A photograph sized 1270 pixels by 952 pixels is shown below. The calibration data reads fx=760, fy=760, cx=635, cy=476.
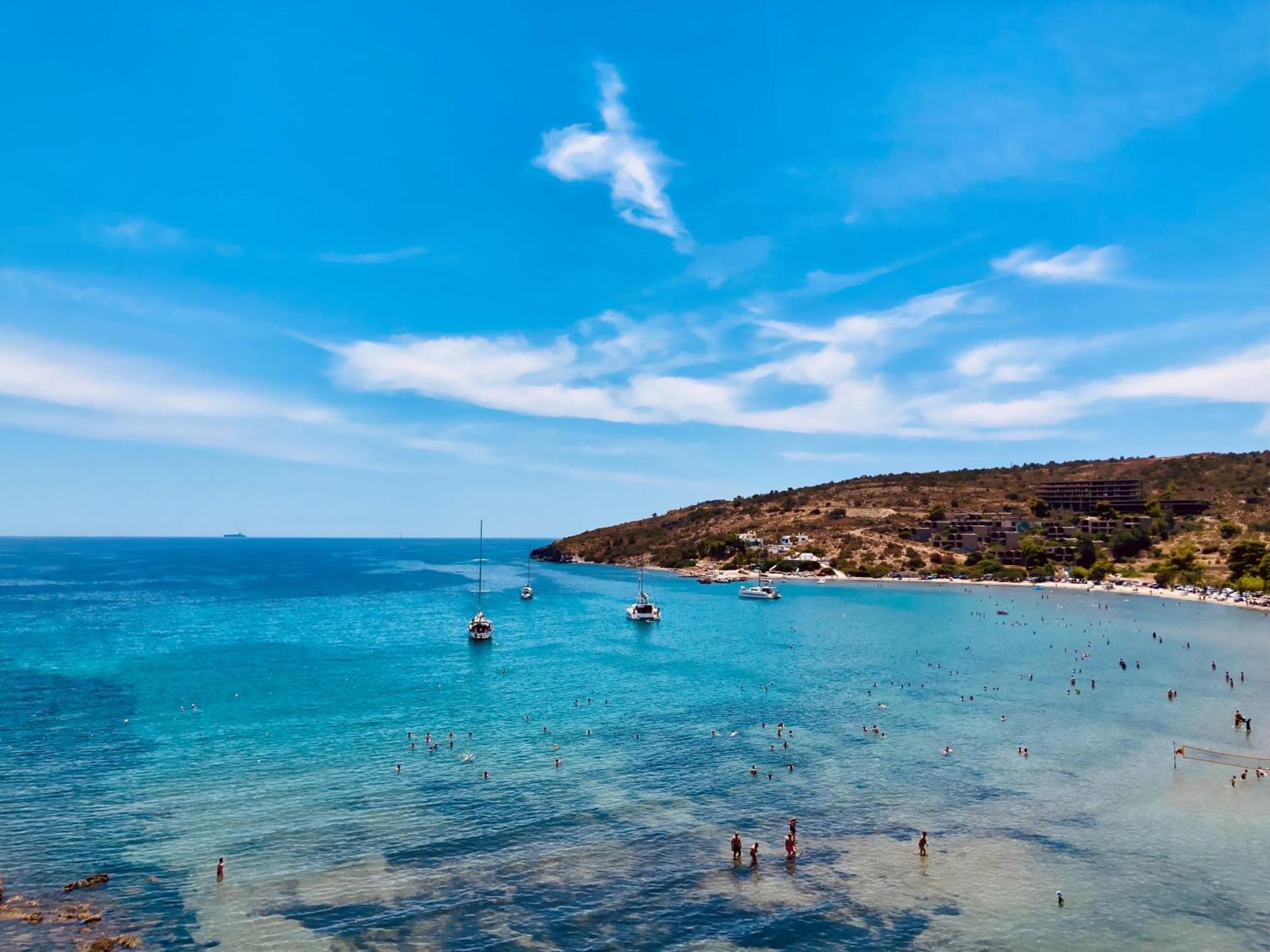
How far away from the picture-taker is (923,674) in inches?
3307

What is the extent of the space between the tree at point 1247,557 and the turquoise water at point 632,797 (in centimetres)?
7153

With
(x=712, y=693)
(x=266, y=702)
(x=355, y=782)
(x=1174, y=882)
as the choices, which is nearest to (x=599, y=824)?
(x=355, y=782)

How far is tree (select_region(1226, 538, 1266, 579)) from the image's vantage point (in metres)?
154

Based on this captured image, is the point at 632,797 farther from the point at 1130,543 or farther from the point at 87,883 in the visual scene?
the point at 1130,543

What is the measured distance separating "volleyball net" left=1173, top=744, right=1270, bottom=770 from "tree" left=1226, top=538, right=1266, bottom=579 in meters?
127

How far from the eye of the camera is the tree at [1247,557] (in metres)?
154

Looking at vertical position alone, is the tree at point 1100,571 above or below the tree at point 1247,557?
below

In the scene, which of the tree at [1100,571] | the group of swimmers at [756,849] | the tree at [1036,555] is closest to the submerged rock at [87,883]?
the group of swimmers at [756,849]

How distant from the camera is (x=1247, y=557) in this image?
15588 cm

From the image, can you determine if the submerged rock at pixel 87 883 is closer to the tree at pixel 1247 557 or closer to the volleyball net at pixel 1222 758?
the volleyball net at pixel 1222 758

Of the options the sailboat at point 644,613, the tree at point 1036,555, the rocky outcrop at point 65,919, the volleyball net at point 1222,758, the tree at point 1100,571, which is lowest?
the rocky outcrop at point 65,919

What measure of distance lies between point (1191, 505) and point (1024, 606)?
8648 centimetres

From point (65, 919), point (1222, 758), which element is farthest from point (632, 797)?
point (1222, 758)

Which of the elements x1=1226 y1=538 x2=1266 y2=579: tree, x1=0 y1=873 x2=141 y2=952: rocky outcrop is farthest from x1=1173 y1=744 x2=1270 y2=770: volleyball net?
x1=1226 y1=538 x2=1266 y2=579: tree
